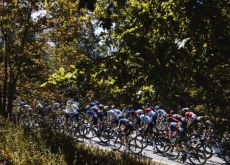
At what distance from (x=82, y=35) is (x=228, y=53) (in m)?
11.5

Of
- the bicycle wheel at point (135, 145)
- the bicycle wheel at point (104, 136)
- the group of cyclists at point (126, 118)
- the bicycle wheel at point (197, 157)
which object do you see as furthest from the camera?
the bicycle wheel at point (104, 136)

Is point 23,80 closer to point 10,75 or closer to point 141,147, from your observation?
point 10,75

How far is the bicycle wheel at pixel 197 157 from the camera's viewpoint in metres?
12.9

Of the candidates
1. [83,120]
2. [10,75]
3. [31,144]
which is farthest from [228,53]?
[83,120]

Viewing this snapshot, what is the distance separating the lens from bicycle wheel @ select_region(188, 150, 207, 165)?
12.9 metres

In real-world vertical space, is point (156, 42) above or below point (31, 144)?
above

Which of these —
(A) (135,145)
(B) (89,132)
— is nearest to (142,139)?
(A) (135,145)

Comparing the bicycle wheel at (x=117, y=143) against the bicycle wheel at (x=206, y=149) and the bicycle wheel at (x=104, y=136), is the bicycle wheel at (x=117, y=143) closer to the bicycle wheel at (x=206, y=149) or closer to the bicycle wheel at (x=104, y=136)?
the bicycle wheel at (x=104, y=136)

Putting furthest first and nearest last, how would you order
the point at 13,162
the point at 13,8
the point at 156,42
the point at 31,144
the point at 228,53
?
the point at 13,8, the point at 31,144, the point at 13,162, the point at 156,42, the point at 228,53

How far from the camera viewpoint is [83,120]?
19.5 metres

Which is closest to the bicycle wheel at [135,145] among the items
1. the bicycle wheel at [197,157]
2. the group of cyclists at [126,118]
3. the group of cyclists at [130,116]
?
the group of cyclists at [126,118]

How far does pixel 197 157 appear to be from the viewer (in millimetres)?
12680

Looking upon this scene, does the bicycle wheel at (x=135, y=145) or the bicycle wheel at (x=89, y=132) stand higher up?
the bicycle wheel at (x=89, y=132)

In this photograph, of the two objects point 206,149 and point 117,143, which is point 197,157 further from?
point 117,143
